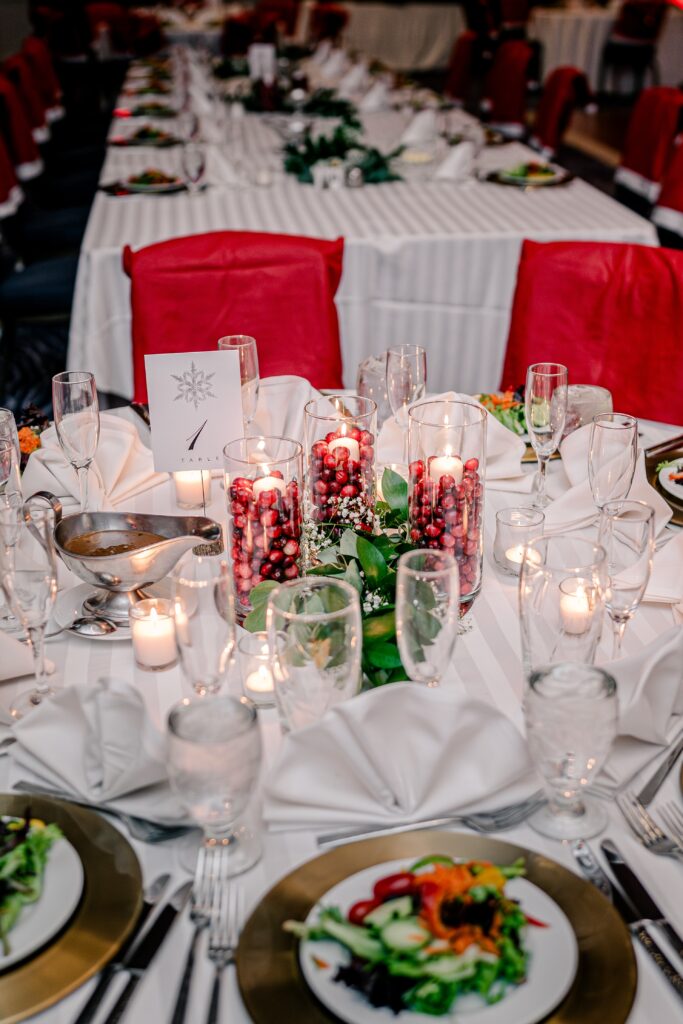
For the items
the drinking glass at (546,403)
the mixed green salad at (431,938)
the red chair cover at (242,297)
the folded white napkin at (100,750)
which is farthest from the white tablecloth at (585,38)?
the mixed green salad at (431,938)

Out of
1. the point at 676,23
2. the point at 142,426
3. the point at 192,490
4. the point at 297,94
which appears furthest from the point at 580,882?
the point at 676,23

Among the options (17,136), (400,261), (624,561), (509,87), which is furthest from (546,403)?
(509,87)

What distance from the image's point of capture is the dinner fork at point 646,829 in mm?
993

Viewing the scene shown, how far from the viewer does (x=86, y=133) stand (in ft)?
22.3

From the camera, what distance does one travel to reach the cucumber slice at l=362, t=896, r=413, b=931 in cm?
84

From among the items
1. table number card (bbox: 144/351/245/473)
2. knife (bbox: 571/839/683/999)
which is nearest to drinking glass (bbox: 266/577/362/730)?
knife (bbox: 571/839/683/999)

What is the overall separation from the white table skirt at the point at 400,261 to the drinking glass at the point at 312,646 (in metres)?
2.12

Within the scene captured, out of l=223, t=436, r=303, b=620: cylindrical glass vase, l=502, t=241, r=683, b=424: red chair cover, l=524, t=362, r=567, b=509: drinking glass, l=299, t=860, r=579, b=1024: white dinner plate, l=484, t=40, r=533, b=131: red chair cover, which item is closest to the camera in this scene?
l=299, t=860, r=579, b=1024: white dinner plate

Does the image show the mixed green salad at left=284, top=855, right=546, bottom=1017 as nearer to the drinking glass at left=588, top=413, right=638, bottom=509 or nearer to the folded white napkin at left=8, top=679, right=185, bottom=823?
the folded white napkin at left=8, top=679, right=185, bottom=823

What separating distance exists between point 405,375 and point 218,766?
1.07 meters

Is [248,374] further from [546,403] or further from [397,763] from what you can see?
[397,763]

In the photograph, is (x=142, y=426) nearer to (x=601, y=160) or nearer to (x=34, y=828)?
(x=34, y=828)

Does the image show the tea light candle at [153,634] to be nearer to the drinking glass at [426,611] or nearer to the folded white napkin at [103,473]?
the drinking glass at [426,611]

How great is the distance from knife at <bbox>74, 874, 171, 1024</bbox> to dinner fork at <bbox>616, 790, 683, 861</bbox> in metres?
0.46
